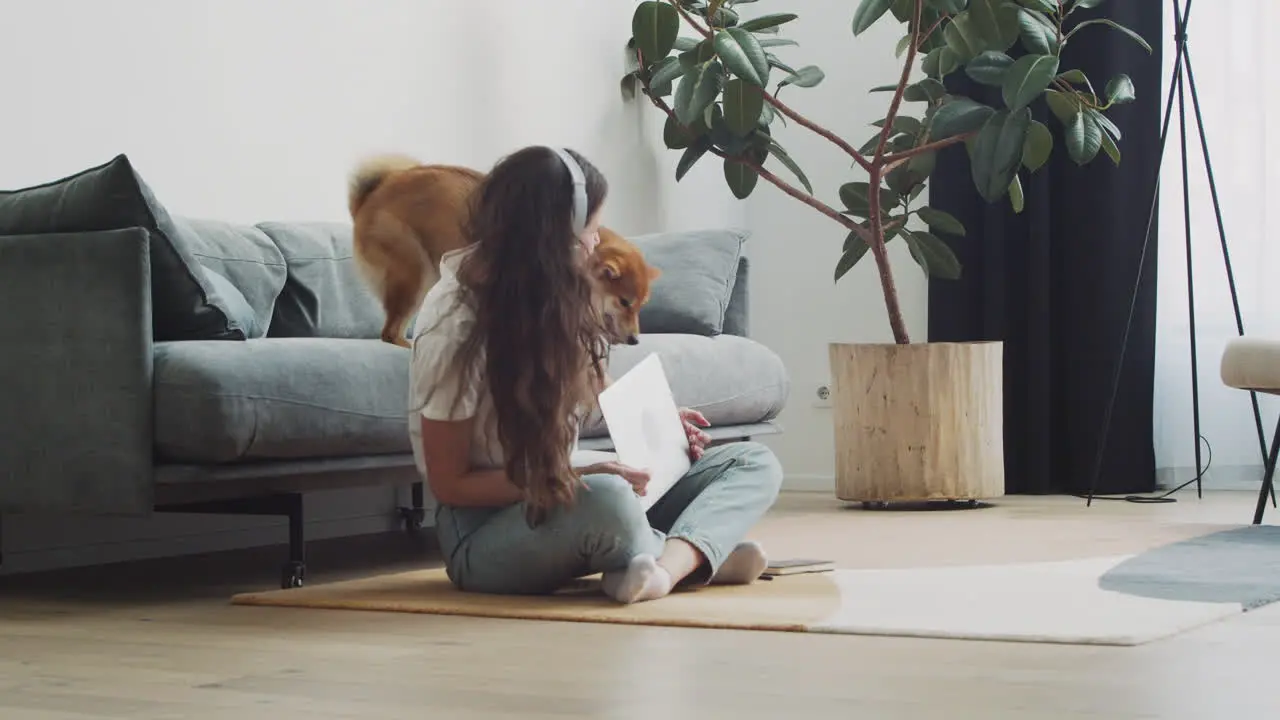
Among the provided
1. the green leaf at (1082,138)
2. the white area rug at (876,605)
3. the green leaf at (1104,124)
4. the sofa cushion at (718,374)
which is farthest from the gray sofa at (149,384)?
the green leaf at (1104,124)

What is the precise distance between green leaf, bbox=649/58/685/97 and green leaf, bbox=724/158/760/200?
269 mm

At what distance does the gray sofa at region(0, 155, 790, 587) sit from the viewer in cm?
236

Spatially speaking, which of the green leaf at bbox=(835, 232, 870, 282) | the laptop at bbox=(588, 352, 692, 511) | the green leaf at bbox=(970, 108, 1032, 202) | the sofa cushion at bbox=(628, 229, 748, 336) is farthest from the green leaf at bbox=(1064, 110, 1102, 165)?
the laptop at bbox=(588, 352, 692, 511)

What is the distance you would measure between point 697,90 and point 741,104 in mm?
120

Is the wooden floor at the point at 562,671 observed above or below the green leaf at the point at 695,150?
below

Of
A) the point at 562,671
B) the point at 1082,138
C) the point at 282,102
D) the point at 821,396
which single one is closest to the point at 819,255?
the point at 821,396

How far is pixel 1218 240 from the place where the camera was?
4.63m

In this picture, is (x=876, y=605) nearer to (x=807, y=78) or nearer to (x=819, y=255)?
(x=807, y=78)

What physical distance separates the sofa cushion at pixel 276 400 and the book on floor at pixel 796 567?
2.15 ft

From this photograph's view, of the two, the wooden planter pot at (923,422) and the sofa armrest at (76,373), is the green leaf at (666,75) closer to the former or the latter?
the wooden planter pot at (923,422)

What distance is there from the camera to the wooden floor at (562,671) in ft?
4.93

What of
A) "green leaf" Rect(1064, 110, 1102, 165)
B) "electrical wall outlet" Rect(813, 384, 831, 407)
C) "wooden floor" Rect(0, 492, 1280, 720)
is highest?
"green leaf" Rect(1064, 110, 1102, 165)

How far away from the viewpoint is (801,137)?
5039 mm

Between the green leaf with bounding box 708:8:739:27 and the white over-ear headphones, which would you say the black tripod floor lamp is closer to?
the green leaf with bounding box 708:8:739:27
